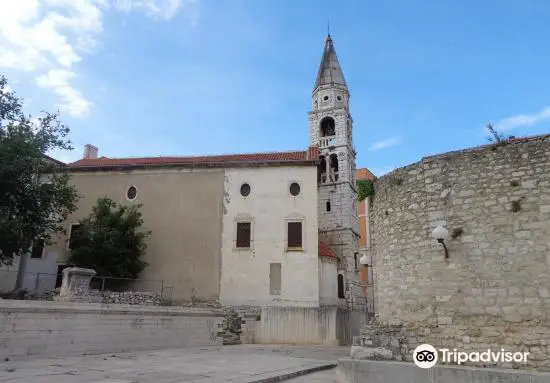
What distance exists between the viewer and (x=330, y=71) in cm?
4594

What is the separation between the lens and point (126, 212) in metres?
25.5

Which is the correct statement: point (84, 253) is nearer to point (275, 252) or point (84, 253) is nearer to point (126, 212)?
point (126, 212)

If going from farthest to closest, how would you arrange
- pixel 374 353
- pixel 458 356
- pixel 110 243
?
pixel 110 243
pixel 374 353
pixel 458 356

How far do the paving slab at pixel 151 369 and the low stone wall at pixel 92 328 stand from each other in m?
0.52

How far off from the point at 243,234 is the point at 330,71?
88.4 ft

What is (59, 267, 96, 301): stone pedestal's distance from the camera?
57.3 feet

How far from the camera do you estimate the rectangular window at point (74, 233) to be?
2562cm

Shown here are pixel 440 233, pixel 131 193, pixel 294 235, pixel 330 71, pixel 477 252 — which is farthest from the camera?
pixel 330 71

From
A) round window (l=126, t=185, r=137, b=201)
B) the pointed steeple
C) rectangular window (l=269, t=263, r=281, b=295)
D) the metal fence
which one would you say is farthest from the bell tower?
round window (l=126, t=185, r=137, b=201)

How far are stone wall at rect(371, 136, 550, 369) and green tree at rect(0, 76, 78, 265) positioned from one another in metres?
16.1

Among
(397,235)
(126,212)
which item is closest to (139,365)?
(397,235)

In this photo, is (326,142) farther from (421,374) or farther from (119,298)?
(421,374)

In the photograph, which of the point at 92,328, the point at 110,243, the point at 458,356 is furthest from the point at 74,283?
the point at 458,356

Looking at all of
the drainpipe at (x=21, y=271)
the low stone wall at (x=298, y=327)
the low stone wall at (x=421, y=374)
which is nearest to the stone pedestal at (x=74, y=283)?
the low stone wall at (x=298, y=327)
